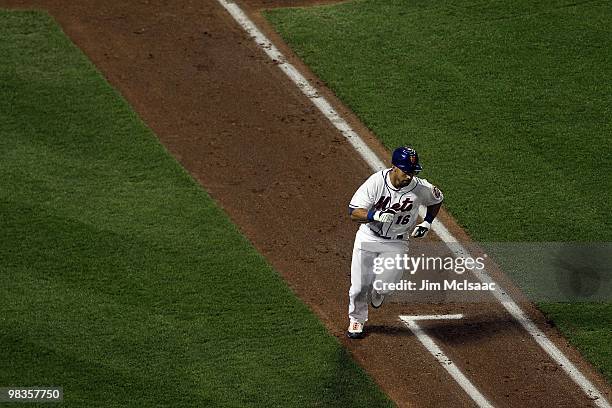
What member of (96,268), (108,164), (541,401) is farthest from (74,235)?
(541,401)

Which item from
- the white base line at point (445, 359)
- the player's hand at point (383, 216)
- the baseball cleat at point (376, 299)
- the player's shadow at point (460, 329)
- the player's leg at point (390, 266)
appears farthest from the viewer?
the baseball cleat at point (376, 299)

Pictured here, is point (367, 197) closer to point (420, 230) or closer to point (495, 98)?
point (420, 230)

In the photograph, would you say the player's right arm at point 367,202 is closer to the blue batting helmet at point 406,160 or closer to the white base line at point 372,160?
the blue batting helmet at point 406,160

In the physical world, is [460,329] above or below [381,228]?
below

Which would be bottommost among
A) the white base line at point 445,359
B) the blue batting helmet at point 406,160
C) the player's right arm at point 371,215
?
the white base line at point 445,359

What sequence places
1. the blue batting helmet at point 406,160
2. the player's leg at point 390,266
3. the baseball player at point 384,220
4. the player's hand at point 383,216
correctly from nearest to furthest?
the blue batting helmet at point 406,160 < the player's hand at point 383,216 < the baseball player at point 384,220 < the player's leg at point 390,266

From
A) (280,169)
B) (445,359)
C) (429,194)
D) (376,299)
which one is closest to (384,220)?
(429,194)

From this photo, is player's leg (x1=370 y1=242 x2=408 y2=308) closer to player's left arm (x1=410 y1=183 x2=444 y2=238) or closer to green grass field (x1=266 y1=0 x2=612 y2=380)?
player's left arm (x1=410 y1=183 x2=444 y2=238)

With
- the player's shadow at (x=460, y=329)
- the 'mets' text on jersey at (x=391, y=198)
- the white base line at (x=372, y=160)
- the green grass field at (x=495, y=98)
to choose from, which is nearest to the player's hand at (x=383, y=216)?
the 'mets' text on jersey at (x=391, y=198)
